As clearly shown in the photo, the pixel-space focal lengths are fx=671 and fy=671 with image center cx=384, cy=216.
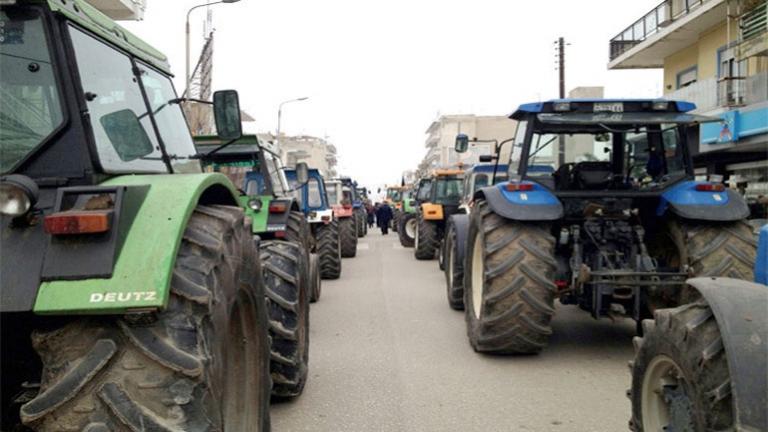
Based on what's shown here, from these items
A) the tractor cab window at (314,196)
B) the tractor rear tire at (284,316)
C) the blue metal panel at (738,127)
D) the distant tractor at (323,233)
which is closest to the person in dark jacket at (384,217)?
the blue metal panel at (738,127)

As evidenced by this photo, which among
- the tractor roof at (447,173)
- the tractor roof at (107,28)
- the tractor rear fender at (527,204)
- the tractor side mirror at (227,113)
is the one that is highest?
the tractor roof at (107,28)

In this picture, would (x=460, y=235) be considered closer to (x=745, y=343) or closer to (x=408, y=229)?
(x=745, y=343)

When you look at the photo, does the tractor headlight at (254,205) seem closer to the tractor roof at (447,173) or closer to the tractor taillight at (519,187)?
the tractor taillight at (519,187)

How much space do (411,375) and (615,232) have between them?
8.09ft

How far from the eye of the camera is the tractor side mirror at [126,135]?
2.94m

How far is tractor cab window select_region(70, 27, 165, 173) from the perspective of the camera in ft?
9.20

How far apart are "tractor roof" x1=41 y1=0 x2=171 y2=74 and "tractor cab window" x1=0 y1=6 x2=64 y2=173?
4.8 inches

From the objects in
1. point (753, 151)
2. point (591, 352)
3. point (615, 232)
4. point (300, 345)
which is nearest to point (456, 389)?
point (300, 345)

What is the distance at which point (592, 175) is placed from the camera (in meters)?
7.25

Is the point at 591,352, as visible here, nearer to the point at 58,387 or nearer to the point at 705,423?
the point at 705,423

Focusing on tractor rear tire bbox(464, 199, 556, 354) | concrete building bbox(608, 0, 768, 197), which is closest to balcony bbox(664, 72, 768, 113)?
concrete building bbox(608, 0, 768, 197)

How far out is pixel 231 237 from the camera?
2.79 meters

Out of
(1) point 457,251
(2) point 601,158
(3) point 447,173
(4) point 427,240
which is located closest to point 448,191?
(3) point 447,173

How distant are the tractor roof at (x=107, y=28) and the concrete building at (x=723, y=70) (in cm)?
1550
